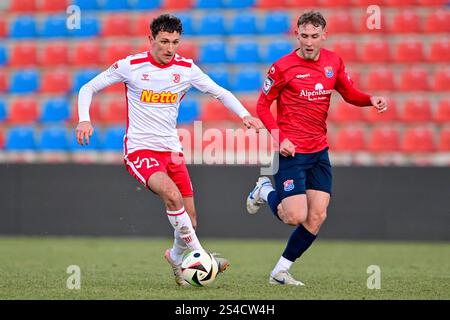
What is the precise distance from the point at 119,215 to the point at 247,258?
2.83 meters

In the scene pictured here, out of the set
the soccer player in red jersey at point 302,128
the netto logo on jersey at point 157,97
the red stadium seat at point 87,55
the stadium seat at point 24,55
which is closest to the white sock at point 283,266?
the soccer player in red jersey at point 302,128

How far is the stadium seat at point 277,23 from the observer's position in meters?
14.2

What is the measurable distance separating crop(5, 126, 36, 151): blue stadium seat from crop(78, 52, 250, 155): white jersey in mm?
6901

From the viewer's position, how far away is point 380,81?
1363 cm

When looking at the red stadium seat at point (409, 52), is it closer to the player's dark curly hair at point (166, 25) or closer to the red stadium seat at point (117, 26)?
the red stadium seat at point (117, 26)

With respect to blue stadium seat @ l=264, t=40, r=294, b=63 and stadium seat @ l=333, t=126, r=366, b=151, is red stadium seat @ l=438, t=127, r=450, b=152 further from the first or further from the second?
blue stadium seat @ l=264, t=40, r=294, b=63

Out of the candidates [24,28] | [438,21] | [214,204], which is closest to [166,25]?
[214,204]

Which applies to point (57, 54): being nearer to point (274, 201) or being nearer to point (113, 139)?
point (113, 139)

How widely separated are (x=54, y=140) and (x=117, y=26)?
2230 millimetres

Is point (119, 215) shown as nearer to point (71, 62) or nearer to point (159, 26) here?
point (71, 62)

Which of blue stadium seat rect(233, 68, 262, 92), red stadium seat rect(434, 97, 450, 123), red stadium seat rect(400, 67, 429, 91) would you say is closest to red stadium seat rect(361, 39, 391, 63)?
red stadium seat rect(400, 67, 429, 91)

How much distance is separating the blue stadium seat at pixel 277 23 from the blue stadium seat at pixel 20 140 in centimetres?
403

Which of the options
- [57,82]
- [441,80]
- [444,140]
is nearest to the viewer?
[444,140]

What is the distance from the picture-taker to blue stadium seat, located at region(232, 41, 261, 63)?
14156mm
